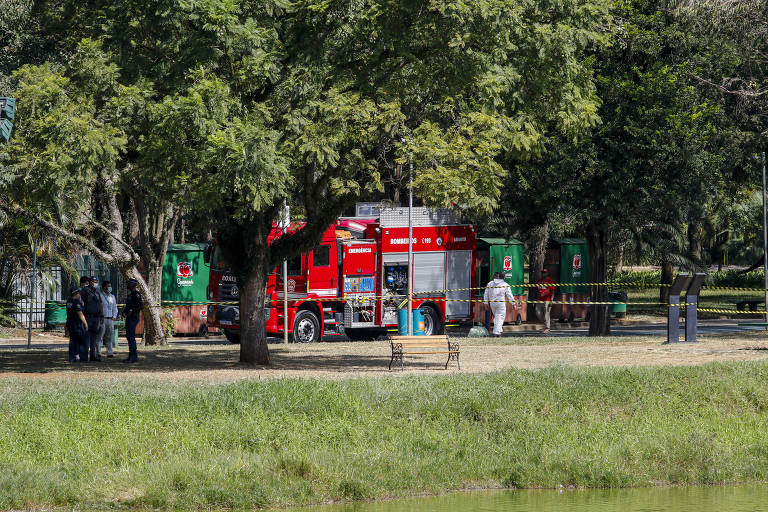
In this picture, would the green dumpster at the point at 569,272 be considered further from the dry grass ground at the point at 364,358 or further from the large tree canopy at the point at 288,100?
the large tree canopy at the point at 288,100

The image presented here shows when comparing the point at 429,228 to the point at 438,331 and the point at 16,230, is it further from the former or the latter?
the point at 16,230

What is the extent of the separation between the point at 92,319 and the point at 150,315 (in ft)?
17.4

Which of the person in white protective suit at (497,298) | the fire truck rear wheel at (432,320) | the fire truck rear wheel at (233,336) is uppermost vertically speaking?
the person in white protective suit at (497,298)

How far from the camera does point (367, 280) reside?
29.7 meters

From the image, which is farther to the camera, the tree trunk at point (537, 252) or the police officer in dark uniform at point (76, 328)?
the tree trunk at point (537, 252)

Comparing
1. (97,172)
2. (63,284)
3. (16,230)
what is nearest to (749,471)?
(97,172)

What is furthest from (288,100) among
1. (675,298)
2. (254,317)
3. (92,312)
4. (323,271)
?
(323,271)

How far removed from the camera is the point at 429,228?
31.5 meters

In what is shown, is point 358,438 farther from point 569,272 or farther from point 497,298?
point 569,272

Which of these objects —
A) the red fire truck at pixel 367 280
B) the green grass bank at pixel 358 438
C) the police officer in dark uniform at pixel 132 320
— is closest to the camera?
the green grass bank at pixel 358 438

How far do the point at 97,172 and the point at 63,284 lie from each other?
20152 mm

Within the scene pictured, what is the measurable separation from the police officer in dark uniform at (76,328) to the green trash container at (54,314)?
12133 millimetres

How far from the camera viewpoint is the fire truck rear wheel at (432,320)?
30.8m

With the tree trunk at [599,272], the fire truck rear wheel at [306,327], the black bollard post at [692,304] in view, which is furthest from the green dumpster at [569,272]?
the black bollard post at [692,304]
